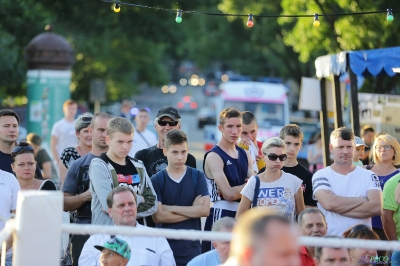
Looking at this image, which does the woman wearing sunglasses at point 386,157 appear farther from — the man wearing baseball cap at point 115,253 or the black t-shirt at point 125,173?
the man wearing baseball cap at point 115,253

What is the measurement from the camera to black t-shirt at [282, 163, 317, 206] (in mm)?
7566

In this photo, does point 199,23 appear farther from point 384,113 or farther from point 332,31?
point 384,113

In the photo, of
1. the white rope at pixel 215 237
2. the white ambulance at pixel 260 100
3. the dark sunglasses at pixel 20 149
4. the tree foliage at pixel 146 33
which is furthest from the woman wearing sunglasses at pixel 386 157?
the white ambulance at pixel 260 100

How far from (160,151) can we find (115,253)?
2490 millimetres

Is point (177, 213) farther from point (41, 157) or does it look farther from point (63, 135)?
point (63, 135)

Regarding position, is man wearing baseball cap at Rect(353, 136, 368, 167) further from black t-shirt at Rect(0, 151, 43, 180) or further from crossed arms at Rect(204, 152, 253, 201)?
black t-shirt at Rect(0, 151, 43, 180)

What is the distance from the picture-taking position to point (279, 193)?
7020mm

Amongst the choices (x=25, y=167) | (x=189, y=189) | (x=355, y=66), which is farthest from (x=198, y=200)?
(x=355, y=66)

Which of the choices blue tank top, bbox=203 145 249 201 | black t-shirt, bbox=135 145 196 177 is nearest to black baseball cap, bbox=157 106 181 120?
black t-shirt, bbox=135 145 196 177

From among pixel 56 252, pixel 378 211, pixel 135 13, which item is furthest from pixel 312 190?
pixel 135 13

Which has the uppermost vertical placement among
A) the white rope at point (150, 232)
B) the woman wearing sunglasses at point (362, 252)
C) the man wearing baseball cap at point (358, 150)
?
the man wearing baseball cap at point (358, 150)

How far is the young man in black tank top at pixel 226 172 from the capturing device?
7477mm

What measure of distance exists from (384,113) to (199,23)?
118 ft

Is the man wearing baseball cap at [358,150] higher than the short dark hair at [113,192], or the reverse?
the man wearing baseball cap at [358,150]
